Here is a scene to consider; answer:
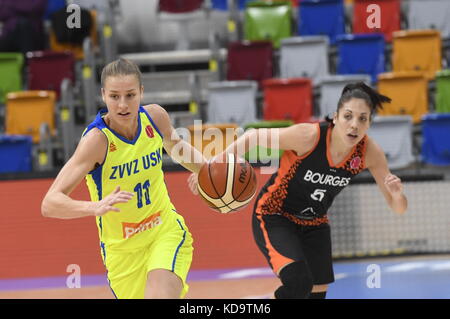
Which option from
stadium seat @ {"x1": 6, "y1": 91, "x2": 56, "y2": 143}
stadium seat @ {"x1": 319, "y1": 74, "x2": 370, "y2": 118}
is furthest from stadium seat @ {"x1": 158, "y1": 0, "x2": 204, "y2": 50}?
stadium seat @ {"x1": 319, "y1": 74, "x2": 370, "y2": 118}

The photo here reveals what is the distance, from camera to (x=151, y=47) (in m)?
12.4

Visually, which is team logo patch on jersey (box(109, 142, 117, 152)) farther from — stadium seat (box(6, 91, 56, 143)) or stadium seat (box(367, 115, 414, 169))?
stadium seat (box(6, 91, 56, 143))

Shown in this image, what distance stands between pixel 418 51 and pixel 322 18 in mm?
1561

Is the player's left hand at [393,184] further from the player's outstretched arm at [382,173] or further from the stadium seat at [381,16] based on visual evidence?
the stadium seat at [381,16]

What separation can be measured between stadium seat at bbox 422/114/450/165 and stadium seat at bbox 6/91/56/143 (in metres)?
4.90

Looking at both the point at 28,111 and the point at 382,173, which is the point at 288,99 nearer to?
the point at 28,111

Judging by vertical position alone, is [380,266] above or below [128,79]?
below

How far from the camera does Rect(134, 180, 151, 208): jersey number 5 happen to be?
4.16 m

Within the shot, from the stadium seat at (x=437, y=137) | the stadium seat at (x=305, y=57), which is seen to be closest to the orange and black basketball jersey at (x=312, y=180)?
the stadium seat at (x=437, y=137)

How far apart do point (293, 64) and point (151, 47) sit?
278cm

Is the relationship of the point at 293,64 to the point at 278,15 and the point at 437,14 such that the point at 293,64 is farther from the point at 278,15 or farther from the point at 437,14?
the point at 437,14

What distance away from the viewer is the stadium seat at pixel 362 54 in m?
10.6
